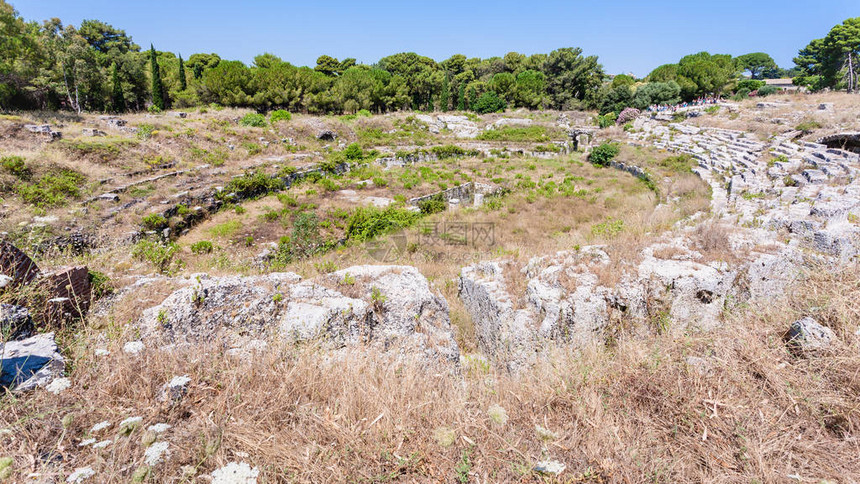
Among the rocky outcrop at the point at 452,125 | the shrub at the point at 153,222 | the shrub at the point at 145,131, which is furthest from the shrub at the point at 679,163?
the shrub at the point at 145,131

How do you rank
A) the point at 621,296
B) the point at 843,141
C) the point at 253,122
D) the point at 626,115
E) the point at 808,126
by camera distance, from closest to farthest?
the point at 621,296, the point at 843,141, the point at 808,126, the point at 253,122, the point at 626,115

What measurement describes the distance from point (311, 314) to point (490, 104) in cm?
4661

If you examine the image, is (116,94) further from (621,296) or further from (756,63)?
(756,63)

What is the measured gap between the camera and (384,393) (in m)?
2.80

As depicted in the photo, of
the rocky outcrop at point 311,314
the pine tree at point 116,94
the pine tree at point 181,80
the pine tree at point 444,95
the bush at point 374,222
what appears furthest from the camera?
the pine tree at point 444,95

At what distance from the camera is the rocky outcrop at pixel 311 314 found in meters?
3.97

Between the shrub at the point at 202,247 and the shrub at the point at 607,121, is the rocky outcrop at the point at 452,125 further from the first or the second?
the shrub at the point at 202,247

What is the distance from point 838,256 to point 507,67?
229ft

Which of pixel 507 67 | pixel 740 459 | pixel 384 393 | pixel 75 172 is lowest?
pixel 740 459

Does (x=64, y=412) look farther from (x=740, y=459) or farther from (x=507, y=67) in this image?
(x=507, y=67)

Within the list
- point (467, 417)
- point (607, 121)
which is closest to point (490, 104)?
point (607, 121)

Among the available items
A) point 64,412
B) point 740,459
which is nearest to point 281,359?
point 64,412

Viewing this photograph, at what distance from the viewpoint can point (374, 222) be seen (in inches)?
488

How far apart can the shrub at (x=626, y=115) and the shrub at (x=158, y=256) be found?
38.9 m
